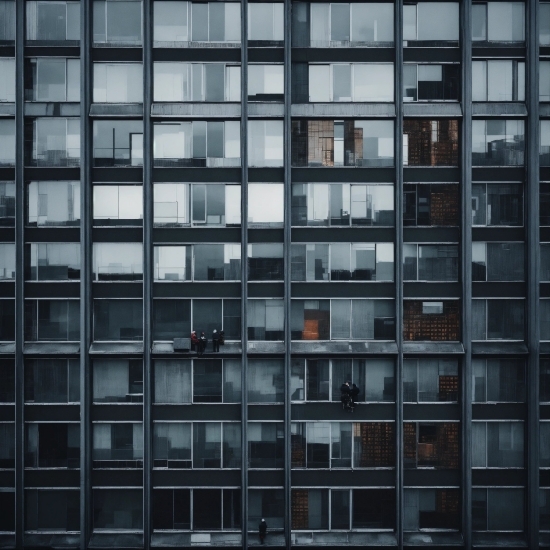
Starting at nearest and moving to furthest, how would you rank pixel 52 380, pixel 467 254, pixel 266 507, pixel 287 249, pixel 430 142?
pixel 467 254 → pixel 287 249 → pixel 430 142 → pixel 52 380 → pixel 266 507

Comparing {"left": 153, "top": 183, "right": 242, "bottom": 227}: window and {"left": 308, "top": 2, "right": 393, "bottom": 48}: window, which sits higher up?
{"left": 308, "top": 2, "right": 393, "bottom": 48}: window

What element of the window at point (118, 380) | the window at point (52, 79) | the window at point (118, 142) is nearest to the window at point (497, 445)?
the window at point (118, 380)

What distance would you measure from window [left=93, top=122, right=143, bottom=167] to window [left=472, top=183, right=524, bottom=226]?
50.0ft

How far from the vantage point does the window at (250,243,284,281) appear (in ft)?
80.5

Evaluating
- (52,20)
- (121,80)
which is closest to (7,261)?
(121,80)

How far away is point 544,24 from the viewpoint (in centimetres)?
2439

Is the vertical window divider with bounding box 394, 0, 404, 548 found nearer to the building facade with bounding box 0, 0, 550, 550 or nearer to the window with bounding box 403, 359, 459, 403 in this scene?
the building facade with bounding box 0, 0, 550, 550

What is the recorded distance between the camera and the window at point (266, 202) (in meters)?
24.4

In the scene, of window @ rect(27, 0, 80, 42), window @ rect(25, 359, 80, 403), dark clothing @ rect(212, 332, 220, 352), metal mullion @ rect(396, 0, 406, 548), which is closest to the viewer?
metal mullion @ rect(396, 0, 406, 548)

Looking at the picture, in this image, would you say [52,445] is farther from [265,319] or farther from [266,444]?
[265,319]

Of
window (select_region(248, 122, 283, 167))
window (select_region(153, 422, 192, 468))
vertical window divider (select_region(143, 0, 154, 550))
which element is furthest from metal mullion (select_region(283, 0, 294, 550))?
vertical window divider (select_region(143, 0, 154, 550))

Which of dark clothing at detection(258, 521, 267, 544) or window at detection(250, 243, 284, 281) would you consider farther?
window at detection(250, 243, 284, 281)

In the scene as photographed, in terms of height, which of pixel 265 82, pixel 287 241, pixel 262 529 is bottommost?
pixel 262 529

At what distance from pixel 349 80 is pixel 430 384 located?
14256mm
